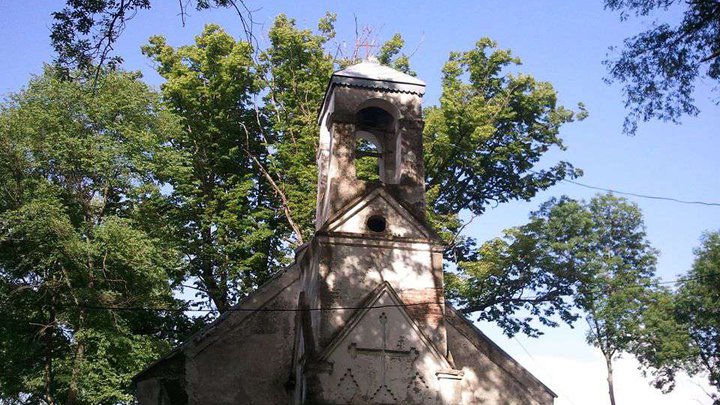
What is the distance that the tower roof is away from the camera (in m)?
12.5

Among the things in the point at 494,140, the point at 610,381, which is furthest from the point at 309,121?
the point at 610,381

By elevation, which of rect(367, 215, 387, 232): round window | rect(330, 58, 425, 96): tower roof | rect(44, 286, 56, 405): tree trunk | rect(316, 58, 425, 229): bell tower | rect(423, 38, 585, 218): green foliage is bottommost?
rect(44, 286, 56, 405): tree trunk

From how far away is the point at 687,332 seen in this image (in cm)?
2805

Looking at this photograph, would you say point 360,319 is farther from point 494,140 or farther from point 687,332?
point 687,332

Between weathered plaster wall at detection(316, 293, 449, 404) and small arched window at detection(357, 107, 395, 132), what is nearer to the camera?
weathered plaster wall at detection(316, 293, 449, 404)

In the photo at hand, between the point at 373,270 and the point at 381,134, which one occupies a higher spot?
the point at 381,134

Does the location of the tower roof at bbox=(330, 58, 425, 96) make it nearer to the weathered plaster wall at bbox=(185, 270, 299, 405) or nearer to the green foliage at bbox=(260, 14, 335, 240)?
the weathered plaster wall at bbox=(185, 270, 299, 405)

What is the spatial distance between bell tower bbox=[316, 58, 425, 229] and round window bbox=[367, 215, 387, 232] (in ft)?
1.77

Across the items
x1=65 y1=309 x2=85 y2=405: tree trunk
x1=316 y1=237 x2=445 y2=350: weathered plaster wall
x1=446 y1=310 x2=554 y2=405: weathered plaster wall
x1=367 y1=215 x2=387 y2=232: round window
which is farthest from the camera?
Answer: x1=65 y1=309 x2=85 y2=405: tree trunk

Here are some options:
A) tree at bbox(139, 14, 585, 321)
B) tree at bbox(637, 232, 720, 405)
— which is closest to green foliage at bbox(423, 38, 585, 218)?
tree at bbox(139, 14, 585, 321)

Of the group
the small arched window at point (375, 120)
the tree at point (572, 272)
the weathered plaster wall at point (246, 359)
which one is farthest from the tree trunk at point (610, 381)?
the weathered plaster wall at point (246, 359)

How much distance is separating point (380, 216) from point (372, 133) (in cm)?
205

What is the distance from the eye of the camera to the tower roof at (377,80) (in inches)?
494

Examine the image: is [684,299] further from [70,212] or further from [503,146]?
[70,212]
